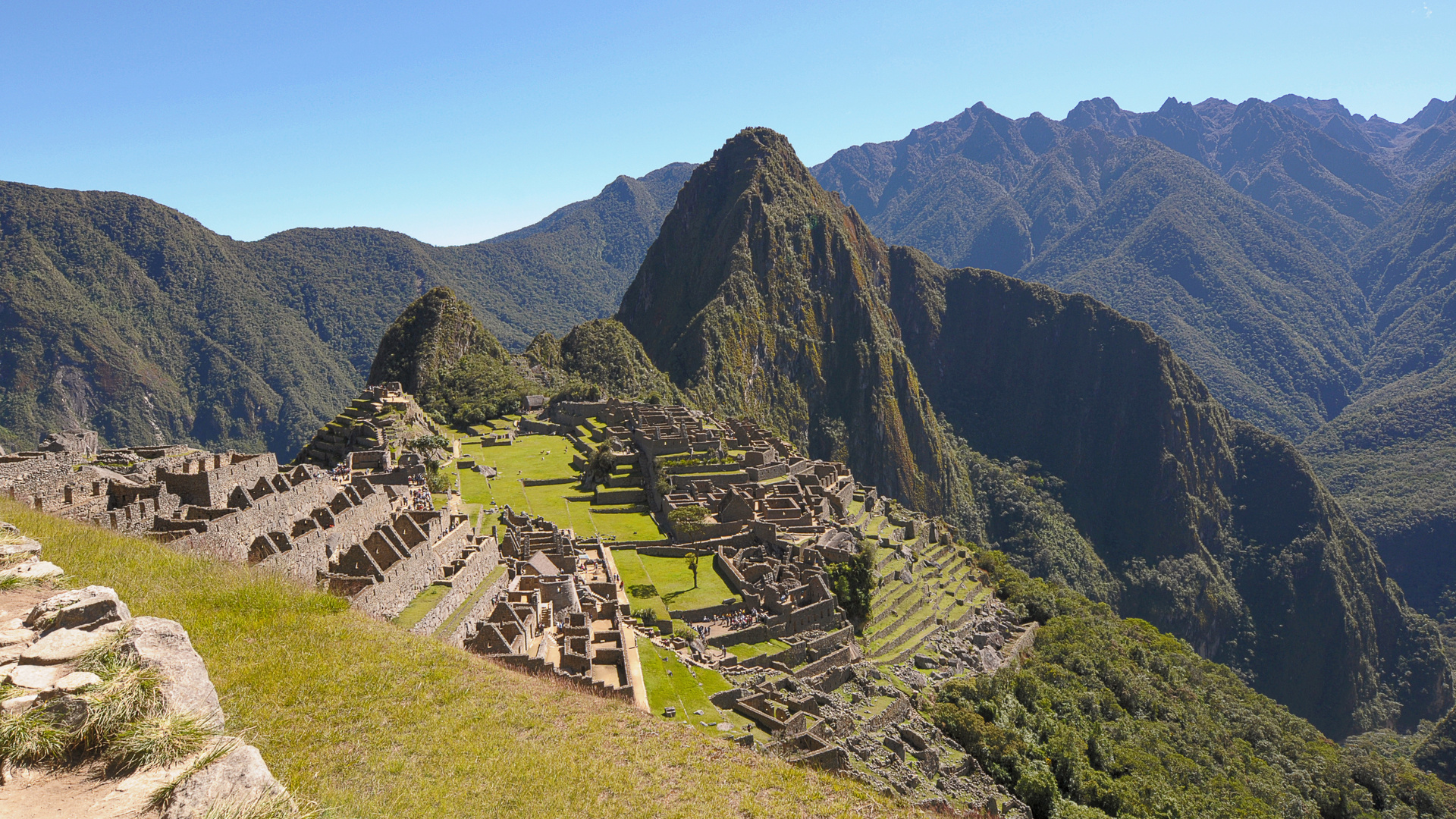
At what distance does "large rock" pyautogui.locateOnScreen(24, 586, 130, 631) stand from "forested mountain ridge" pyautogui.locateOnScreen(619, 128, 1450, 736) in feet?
398

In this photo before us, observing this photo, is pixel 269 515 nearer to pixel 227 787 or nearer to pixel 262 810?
pixel 227 787

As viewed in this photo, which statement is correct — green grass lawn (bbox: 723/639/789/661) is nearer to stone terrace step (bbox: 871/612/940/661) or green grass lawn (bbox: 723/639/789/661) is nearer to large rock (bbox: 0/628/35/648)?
stone terrace step (bbox: 871/612/940/661)

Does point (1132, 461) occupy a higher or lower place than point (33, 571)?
lower

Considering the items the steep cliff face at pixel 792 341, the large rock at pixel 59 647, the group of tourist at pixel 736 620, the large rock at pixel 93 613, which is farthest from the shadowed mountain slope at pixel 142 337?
the large rock at pixel 59 647

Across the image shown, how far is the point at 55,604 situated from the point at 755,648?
87.7 feet

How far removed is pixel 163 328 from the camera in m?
116

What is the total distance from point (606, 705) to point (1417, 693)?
149678mm

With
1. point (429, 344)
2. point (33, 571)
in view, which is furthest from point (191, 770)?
point (429, 344)

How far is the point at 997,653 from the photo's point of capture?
46.5 m

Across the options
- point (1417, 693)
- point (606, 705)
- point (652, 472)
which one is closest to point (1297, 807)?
point (652, 472)

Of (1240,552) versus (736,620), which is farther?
(1240,552)

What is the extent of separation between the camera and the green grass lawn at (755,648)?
30.5 meters

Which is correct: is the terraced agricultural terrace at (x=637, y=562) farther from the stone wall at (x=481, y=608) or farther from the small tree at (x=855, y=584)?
the small tree at (x=855, y=584)

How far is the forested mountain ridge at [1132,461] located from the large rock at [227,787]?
123 m
